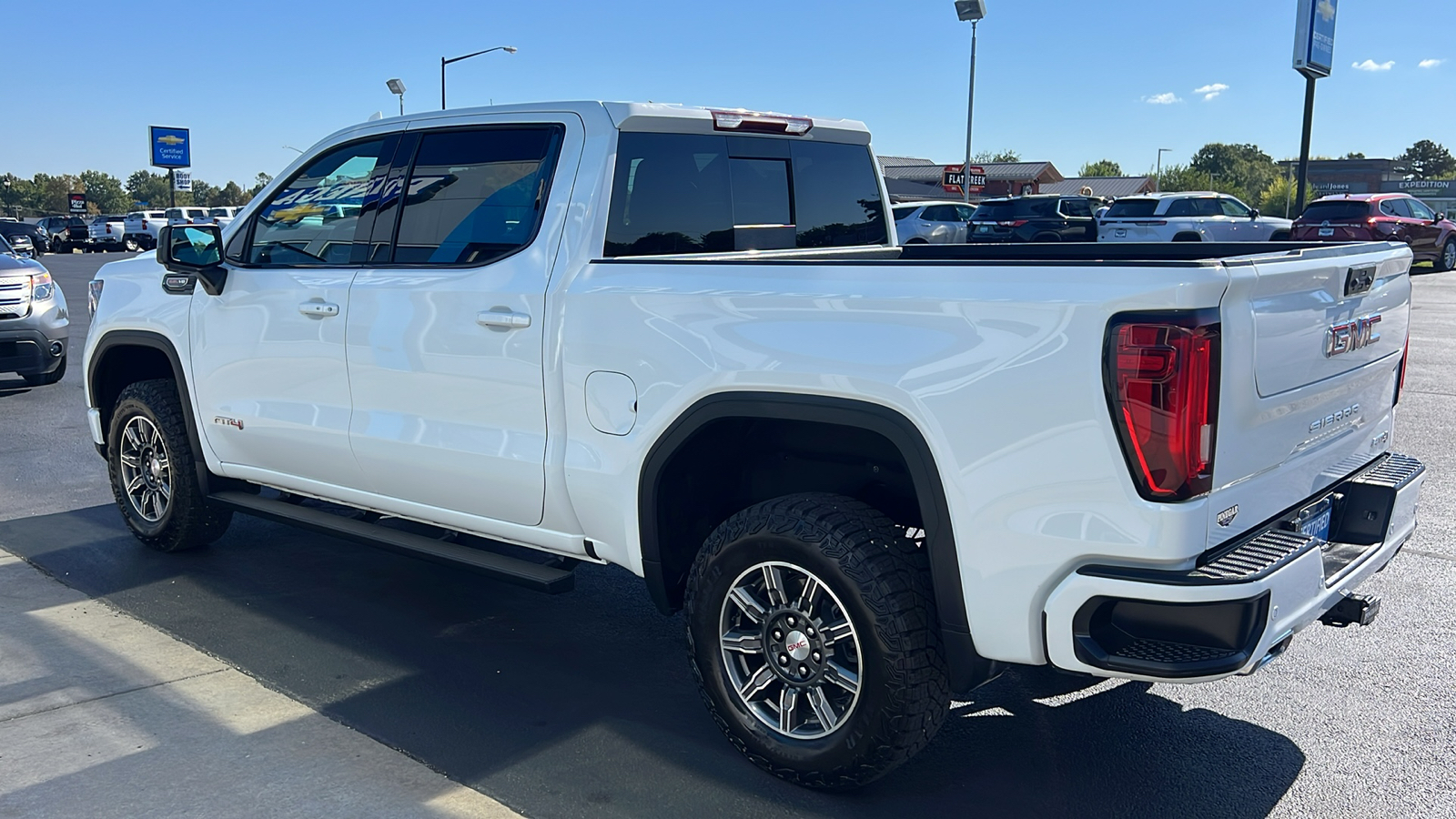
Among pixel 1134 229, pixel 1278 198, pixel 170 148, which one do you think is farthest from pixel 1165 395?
pixel 1278 198

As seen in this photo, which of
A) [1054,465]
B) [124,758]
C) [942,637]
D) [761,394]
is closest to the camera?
[1054,465]

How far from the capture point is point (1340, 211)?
23.4 metres

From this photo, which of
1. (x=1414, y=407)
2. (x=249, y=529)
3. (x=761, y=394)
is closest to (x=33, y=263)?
(x=249, y=529)

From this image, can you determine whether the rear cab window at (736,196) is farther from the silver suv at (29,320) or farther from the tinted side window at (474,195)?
the silver suv at (29,320)

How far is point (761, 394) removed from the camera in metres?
3.34

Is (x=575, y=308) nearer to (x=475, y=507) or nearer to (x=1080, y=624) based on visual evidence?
(x=475, y=507)

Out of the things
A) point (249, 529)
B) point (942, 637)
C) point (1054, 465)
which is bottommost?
point (249, 529)

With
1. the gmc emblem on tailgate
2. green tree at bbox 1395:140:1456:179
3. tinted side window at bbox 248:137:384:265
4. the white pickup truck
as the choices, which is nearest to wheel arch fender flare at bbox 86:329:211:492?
the white pickup truck

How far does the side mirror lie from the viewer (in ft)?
16.4

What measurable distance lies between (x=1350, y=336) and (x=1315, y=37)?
32.2 m

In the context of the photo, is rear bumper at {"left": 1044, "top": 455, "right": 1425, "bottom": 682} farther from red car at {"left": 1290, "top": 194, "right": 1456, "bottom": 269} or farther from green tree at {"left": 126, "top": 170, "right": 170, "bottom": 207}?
green tree at {"left": 126, "top": 170, "right": 170, "bottom": 207}

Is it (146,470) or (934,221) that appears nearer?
(146,470)

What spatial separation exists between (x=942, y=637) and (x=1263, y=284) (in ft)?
3.84

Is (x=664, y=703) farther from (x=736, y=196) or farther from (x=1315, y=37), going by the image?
(x=1315, y=37)
